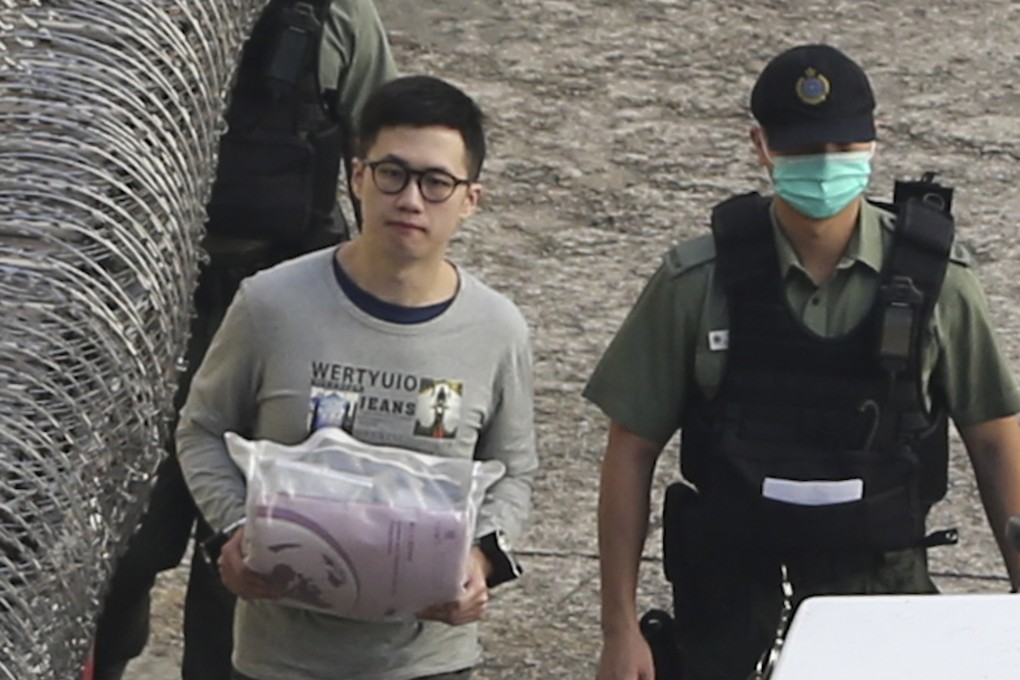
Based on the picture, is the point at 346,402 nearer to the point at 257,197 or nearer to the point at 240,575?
the point at 240,575

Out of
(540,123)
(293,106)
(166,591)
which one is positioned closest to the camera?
(293,106)

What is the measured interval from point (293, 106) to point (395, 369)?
1.22 m

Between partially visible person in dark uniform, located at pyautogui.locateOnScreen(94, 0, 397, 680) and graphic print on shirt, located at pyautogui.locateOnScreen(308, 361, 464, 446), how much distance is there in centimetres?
94

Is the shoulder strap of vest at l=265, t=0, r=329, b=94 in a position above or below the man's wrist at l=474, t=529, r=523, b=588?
above

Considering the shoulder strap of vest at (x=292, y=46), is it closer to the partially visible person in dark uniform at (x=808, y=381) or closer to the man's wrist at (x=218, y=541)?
the partially visible person in dark uniform at (x=808, y=381)

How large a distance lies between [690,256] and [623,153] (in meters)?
3.63

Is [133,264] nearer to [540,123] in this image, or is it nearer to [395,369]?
[395,369]

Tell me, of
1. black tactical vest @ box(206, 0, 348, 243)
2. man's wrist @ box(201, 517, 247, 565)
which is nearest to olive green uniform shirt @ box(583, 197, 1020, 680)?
man's wrist @ box(201, 517, 247, 565)

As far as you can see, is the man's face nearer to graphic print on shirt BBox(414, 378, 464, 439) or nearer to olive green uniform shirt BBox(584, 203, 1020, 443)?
graphic print on shirt BBox(414, 378, 464, 439)

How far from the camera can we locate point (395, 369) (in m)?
3.57

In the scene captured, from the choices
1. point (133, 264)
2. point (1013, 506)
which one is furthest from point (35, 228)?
point (1013, 506)

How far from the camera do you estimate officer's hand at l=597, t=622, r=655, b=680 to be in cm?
388

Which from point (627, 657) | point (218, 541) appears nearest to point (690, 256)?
point (627, 657)

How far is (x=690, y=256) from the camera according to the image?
3.80 meters
